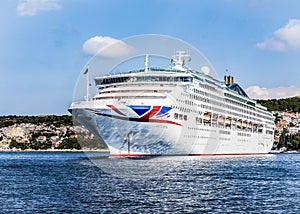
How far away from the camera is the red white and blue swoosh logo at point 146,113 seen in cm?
5994

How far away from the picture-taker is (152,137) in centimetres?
6275

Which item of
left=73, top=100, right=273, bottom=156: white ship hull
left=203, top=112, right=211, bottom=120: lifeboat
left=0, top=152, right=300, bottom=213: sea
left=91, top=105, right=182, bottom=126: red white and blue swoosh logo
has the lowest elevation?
left=0, top=152, right=300, bottom=213: sea

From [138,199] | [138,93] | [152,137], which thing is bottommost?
[138,199]

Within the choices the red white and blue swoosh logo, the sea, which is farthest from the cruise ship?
the sea

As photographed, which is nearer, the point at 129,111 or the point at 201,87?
the point at 129,111

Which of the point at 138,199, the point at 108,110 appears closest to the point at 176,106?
the point at 108,110

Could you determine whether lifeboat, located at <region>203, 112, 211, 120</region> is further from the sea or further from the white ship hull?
the sea

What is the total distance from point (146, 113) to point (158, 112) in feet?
6.93

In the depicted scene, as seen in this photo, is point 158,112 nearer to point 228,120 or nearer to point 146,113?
point 146,113

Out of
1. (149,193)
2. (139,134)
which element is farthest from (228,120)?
(149,193)

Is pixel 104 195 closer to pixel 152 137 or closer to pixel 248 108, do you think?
pixel 152 137

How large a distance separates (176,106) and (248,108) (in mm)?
43541

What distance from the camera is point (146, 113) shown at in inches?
2400

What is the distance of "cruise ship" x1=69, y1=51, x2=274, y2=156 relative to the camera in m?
60.8
